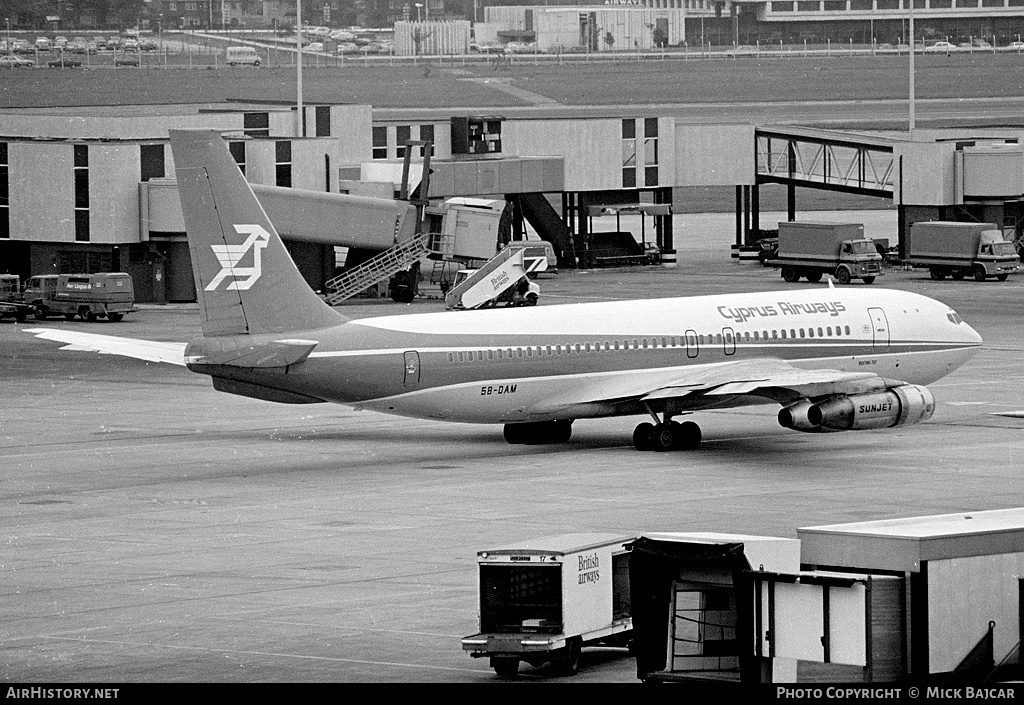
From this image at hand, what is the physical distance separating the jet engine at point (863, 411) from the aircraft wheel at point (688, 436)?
251 cm

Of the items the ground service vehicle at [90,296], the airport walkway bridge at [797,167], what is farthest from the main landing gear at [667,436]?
the airport walkway bridge at [797,167]

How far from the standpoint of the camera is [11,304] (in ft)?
280

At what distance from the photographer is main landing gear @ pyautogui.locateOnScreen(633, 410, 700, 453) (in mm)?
48500

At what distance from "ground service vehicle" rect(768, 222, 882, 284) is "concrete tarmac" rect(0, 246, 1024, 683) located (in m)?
32.0

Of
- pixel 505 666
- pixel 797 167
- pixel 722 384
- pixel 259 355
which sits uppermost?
pixel 797 167

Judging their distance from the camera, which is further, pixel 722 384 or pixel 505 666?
pixel 722 384

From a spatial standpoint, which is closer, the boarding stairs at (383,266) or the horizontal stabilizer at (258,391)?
the horizontal stabilizer at (258,391)

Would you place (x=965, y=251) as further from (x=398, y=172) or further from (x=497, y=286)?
(x=398, y=172)

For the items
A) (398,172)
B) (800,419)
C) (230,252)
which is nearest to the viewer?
(230,252)

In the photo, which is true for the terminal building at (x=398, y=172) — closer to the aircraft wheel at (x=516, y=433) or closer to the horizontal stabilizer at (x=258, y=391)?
the aircraft wheel at (x=516, y=433)

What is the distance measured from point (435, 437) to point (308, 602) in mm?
21684

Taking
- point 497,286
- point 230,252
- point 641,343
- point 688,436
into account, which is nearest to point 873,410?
point 688,436

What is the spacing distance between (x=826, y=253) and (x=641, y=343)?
53.3m

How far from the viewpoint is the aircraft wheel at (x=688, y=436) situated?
4853 cm
